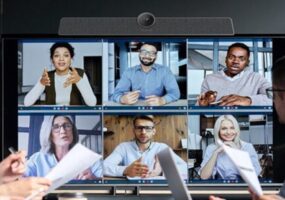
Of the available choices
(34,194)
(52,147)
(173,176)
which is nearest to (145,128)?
(52,147)

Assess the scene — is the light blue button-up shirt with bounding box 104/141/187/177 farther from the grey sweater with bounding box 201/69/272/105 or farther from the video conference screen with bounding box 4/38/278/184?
the grey sweater with bounding box 201/69/272/105

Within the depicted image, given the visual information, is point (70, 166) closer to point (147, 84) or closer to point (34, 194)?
point (34, 194)

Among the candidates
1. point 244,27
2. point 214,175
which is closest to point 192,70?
point 244,27

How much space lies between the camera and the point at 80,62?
2330mm

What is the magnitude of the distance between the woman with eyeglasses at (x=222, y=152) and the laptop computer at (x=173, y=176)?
2.04 ft

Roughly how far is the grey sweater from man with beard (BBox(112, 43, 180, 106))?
0.13m

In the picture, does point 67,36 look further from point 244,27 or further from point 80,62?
point 244,27

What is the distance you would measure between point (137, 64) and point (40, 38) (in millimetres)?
385

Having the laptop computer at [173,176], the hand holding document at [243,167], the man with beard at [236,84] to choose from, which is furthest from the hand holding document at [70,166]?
the man with beard at [236,84]

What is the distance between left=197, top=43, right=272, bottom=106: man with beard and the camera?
2328 mm

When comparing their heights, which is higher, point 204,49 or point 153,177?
point 204,49

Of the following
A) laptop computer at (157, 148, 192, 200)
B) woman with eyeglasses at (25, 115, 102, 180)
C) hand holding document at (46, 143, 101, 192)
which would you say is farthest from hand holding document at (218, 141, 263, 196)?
woman with eyeglasses at (25, 115, 102, 180)

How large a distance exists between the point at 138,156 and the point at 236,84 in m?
0.47

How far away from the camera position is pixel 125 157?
2359 mm
